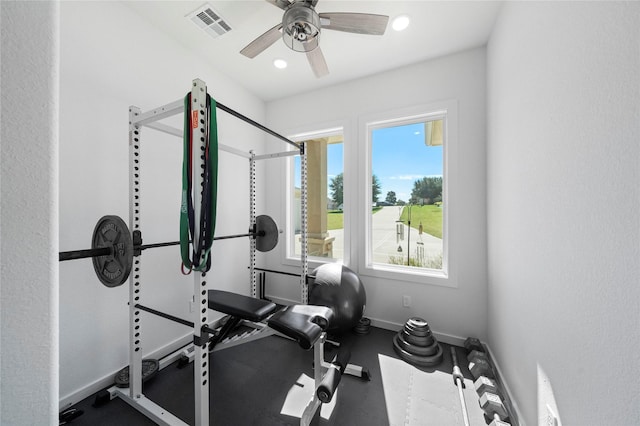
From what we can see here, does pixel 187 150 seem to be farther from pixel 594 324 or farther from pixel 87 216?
pixel 594 324

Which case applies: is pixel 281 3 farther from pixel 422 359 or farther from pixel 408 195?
pixel 422 359

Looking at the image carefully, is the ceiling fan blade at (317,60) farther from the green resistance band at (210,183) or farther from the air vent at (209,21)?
the green resistance band at (210,183)

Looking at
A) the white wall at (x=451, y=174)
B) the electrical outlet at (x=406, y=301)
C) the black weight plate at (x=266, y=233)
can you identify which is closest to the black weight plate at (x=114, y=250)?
the black weight plate at (x=266, y=233)

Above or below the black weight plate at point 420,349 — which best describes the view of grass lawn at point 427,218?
above

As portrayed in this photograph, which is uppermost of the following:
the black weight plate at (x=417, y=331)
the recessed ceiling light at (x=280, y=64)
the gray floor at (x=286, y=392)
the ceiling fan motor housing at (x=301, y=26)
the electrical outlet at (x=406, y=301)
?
the recessed ceiling light at (x=280, y=64)

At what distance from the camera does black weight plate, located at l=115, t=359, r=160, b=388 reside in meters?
1.67

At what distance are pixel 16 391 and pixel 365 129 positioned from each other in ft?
9.38

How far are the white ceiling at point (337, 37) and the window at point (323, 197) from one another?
73 centimetres

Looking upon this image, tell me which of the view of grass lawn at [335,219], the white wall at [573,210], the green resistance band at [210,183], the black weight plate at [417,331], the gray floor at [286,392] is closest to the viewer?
the white wall at [573,210]

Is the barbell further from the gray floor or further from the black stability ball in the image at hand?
the black stability ball

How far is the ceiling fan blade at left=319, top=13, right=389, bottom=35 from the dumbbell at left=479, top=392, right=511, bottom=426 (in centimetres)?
249

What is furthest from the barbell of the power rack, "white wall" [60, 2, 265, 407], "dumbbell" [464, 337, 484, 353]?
"dumbbell" [464, 337, 484, 353]

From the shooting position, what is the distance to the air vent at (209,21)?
1844 millimetres

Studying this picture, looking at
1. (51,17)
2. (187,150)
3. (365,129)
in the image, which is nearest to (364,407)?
(187,150)
